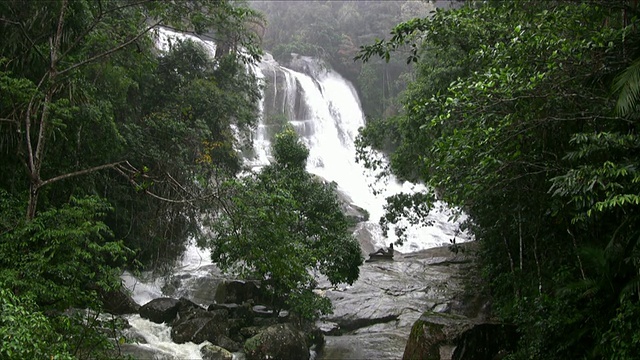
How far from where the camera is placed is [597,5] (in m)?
5.84

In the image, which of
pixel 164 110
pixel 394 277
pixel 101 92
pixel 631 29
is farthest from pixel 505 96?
pixel 394 277

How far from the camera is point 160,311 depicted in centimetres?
1162

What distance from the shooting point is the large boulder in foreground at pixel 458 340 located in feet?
26.0

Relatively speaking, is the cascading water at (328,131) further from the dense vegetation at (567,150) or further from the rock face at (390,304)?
the dense vegetation at (567,150)

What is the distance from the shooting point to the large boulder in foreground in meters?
7.92

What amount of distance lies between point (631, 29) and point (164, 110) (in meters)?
10.6

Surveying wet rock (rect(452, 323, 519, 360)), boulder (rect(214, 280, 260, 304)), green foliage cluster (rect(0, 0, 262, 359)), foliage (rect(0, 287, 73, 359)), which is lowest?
boulder (rect(214, 280, 260, 304))

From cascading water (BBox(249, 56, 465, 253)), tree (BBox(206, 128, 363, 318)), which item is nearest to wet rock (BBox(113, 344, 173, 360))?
tree (BBox(206, 128, 363, 318))

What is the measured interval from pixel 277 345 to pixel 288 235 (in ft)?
8.19

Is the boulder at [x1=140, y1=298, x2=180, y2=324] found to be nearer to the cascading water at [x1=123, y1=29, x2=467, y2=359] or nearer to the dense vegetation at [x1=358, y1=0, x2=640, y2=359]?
Result: the dense vegetation at [x1=358, y1=0, x2=640, y2=359]

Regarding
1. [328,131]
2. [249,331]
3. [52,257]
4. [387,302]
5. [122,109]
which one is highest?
[328,131]

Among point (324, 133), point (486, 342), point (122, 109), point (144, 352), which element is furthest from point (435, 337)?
point (324, 133)

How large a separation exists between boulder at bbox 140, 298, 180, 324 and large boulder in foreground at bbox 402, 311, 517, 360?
597cm

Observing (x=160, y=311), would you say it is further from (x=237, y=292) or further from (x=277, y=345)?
(x=277, y=345)
